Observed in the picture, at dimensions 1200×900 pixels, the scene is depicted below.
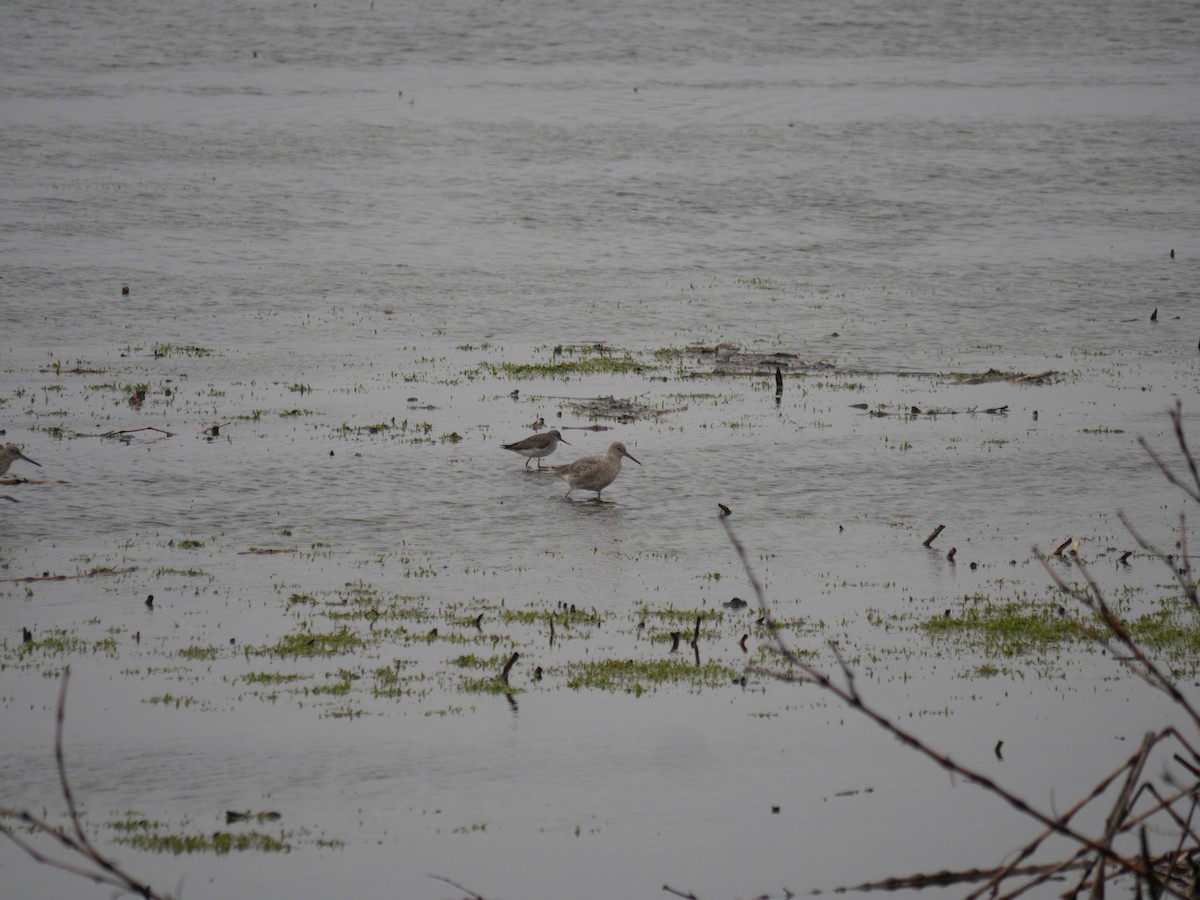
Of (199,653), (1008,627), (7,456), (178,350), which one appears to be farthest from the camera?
(178,350)

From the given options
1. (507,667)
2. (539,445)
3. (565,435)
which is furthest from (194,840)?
(565,435)

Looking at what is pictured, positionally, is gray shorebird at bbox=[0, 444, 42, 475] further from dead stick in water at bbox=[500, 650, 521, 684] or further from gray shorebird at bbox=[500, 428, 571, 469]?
dead stick in water at bbox=[500, 650, 521, 684]

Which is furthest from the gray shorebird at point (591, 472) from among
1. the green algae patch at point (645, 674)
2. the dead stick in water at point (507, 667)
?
the dead stick in water at point (507, 667)

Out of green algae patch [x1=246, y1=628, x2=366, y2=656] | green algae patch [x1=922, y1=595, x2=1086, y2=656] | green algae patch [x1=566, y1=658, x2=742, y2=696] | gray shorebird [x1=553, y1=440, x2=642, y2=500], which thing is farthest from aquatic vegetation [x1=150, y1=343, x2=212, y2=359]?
green algae patch [x1=922, y1=595, x2=1086, y2=656]

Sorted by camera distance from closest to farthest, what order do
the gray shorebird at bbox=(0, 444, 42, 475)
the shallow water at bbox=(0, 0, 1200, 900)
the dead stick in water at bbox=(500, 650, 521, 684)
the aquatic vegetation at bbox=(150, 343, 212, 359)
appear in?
the shallow water at bbox=(0, 0, 1200, 900), the dead stick in water at bbox=(500, 650, 521, 684), the gray shorebird at bbox=(0, 444, 42, 475), the aquatic vegetation at bbox=(150, 343, 212, 359)

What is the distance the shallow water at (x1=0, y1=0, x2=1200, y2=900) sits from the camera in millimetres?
8836

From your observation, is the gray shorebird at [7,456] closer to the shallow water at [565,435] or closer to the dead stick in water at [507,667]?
the shallow water at [565,435]

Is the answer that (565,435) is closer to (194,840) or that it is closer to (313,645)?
(313,645)

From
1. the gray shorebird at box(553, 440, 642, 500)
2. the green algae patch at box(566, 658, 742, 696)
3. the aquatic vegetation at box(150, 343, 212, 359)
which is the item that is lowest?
the green algae patch at box(566, 658, 742, 696)

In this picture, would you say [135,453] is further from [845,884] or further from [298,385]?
[845,884]

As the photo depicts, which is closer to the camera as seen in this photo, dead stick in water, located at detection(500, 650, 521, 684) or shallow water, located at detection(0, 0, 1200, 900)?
shallow water, located at detection(0, 0, 1200, 900)

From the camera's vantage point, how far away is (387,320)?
2581 centimetres

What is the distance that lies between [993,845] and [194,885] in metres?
4.15

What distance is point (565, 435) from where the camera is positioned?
61.0 feet
